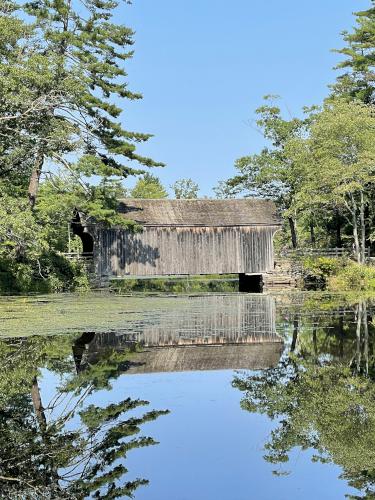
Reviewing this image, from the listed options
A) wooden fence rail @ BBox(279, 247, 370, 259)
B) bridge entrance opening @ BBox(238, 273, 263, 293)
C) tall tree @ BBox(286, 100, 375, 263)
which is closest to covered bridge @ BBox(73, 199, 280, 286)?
bridge entrance opening @ BBox(238, 273, 263, 293)

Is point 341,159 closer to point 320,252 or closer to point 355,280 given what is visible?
point 320,252

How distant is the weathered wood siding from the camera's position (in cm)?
3828

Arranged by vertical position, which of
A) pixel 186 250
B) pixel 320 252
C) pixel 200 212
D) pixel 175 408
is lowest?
pixel 175 408

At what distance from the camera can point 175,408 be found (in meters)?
8.55

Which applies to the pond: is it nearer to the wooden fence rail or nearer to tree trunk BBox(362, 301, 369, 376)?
tree trunk BBox(362, 301, 369, 376)

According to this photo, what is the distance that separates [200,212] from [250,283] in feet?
21.0

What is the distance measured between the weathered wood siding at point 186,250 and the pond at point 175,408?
69.5ft

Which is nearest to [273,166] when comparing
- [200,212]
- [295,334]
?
[200,212]

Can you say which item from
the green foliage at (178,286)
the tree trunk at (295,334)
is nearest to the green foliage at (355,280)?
the green foliage at (178,286)

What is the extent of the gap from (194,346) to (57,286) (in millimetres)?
19128

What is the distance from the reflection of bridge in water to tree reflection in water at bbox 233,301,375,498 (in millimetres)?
822

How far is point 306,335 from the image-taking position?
589 inches

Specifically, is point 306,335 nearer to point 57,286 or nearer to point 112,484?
point 112,484

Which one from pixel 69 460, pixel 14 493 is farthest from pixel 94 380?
pixel 14 493
